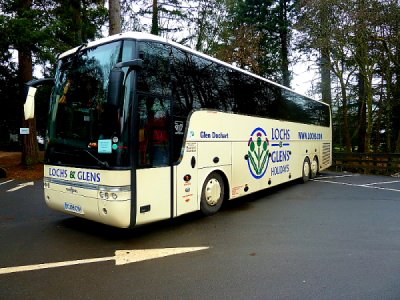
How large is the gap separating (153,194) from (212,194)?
1890 mm

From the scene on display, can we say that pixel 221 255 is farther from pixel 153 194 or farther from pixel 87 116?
pixel 87 116

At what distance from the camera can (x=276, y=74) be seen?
23641 millimetres

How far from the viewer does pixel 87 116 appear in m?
5.06

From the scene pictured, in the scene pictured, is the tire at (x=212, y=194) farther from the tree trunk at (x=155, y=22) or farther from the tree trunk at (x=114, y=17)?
the tree trunk at (x=155, y=22)

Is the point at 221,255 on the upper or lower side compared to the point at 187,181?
lower

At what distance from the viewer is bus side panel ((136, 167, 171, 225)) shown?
4938 millimetres

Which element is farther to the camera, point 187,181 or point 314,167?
point 314,167

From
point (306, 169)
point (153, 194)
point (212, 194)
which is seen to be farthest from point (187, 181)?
point (306, 169)

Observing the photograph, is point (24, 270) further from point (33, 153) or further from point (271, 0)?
point (271, 0)

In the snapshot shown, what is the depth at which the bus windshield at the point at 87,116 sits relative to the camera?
472cm

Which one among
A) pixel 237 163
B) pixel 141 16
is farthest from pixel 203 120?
pixel 141 16

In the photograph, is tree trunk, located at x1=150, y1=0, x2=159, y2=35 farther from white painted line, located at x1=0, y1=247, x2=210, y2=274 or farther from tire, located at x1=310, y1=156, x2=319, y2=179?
white painted line, located at x1=0, y1=247, x2=210, y2=274

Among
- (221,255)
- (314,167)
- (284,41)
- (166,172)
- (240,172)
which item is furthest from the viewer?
(284,41)

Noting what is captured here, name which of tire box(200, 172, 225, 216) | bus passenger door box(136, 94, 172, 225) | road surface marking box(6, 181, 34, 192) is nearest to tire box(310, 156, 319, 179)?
tire box(200, 172, 225, 216)
